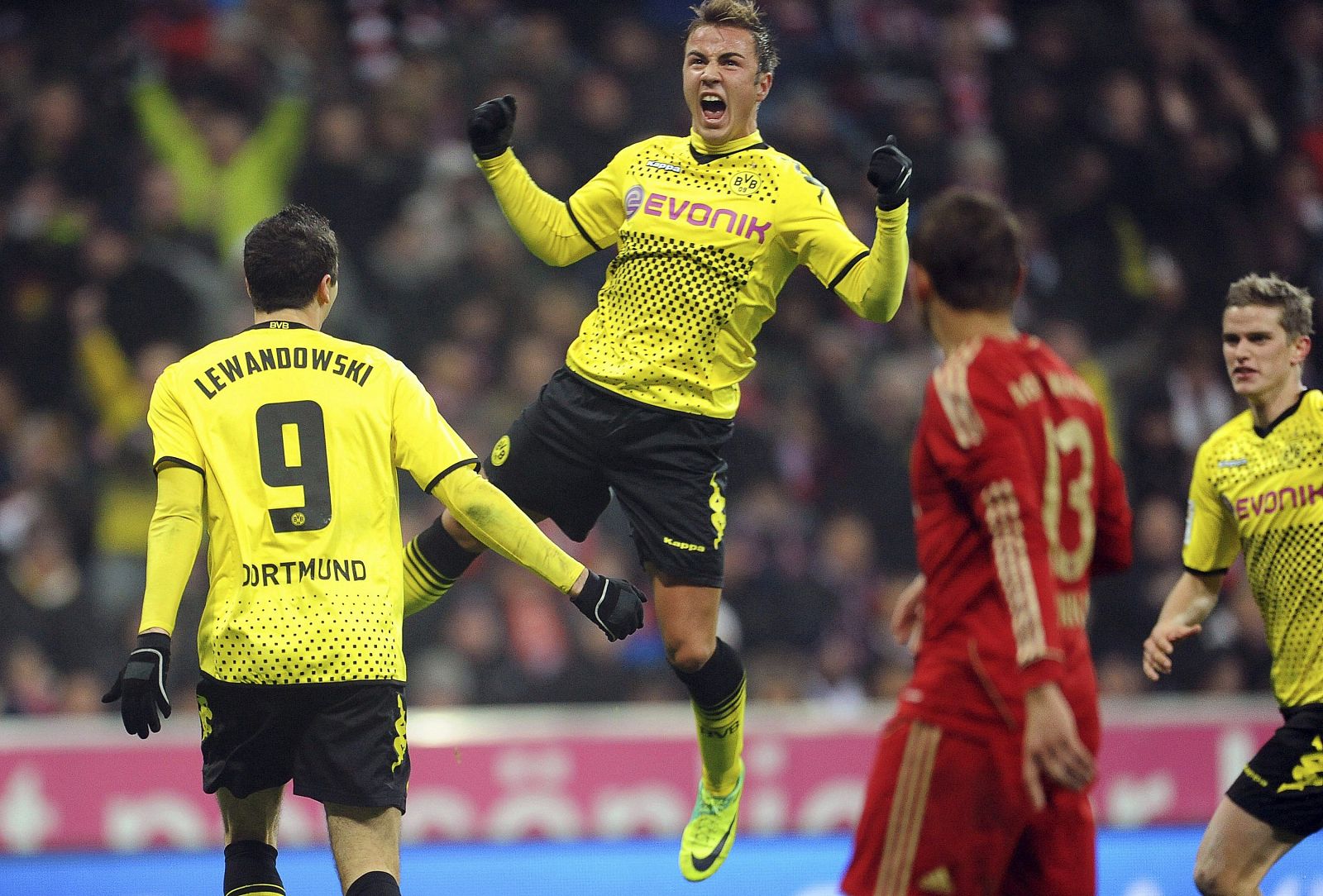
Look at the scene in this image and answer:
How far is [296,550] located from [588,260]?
5.89 m

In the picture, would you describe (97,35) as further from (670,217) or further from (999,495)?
(999,495)

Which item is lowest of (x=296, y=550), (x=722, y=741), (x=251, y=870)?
(x=251, y=870)

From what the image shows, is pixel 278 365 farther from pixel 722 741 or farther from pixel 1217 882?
pixel 1217 882

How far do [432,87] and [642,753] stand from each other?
13.8 feet

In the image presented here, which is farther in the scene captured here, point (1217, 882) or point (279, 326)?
point (1217, 882)

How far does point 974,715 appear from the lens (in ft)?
11.4

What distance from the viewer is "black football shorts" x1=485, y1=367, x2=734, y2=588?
519cm

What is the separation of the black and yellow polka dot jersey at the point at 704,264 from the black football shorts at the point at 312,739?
1433 millimetres

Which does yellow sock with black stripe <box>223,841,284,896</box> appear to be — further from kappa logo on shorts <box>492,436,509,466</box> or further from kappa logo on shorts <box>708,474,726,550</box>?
kappa logo on shorts <box>708,474,726,550</box>

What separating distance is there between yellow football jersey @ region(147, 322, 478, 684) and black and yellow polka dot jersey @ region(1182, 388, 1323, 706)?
8.05 ft

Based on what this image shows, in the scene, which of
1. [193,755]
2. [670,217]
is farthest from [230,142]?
[670,217]

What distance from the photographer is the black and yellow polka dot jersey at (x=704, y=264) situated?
16.8 feet

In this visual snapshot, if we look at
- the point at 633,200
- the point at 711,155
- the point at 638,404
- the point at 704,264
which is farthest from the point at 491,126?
the point at 638,404

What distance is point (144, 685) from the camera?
3992 mm
